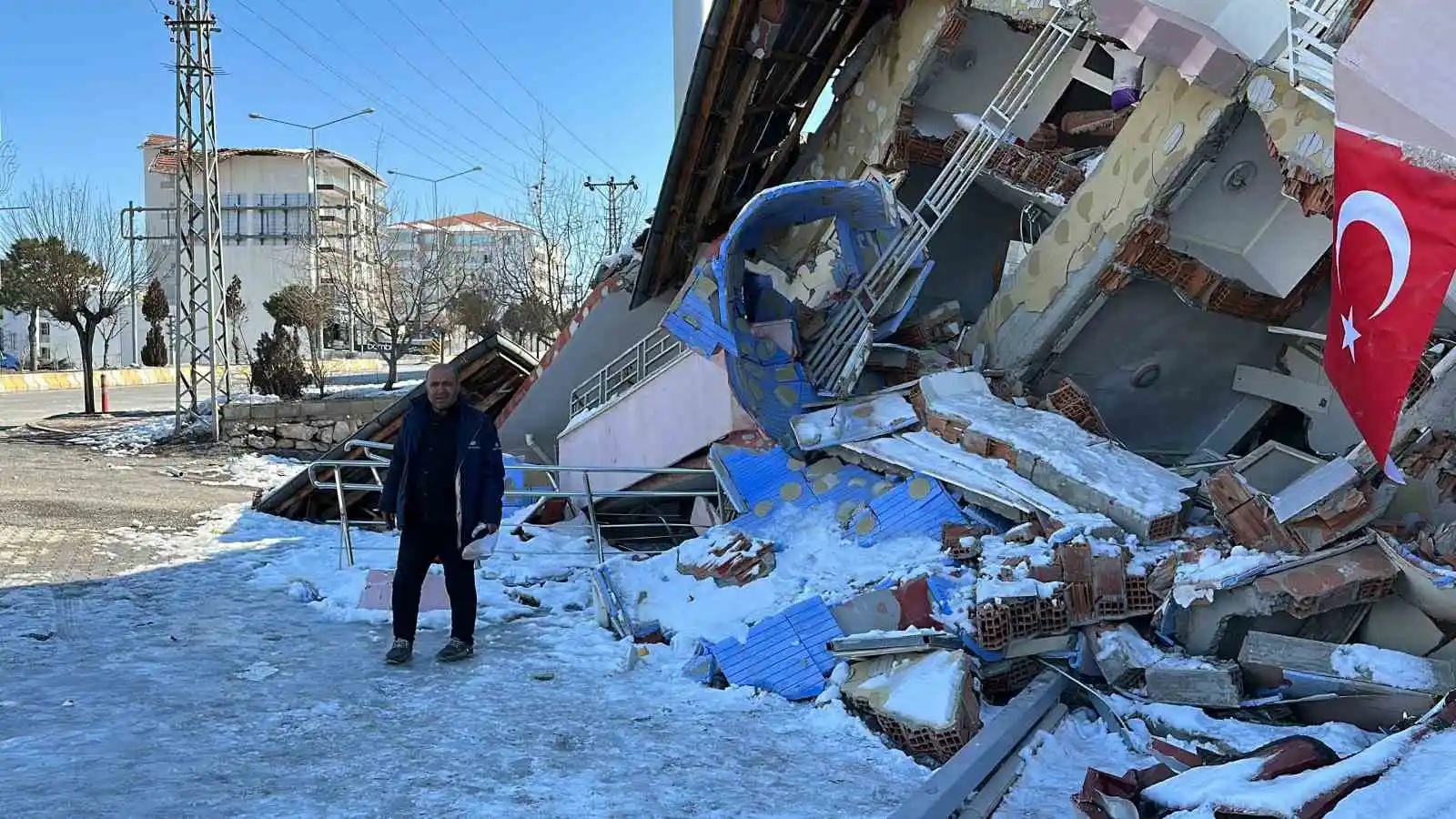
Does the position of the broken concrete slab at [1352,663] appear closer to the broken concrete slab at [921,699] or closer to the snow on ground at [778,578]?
the broken concrete slab at [921,699]

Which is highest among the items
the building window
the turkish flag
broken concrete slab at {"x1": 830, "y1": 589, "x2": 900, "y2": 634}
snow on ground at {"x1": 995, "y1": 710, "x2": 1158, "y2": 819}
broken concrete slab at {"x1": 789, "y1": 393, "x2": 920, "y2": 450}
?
the building window

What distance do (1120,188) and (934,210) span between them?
163 centimetres

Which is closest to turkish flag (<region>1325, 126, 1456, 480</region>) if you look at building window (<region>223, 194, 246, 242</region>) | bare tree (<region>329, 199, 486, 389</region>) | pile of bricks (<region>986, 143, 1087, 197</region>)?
pile of bricks (<region>986, 143, 1087, 197</region>)

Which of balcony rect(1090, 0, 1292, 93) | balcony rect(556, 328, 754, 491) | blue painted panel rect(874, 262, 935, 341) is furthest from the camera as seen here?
balcony rect(556, 328, 754, 491)

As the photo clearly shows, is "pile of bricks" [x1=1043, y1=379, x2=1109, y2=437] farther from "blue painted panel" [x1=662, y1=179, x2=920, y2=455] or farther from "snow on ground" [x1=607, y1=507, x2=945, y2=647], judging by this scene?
"snow on ground" [x1=607, y1=507, x2=945, y2=647]

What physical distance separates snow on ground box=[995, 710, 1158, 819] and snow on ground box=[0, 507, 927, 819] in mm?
442

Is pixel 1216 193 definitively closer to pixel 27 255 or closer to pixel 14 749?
pixel 14 749

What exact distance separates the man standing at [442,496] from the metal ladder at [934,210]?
3509 mm

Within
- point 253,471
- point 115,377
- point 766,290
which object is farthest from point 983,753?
point 115,377

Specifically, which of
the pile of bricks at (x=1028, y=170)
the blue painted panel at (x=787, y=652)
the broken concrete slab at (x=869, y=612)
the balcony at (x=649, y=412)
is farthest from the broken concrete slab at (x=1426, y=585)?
the pile of bricks at (x=1028, y=170)

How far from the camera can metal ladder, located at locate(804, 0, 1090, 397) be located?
27.4ft

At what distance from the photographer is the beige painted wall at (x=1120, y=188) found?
764 centimetres

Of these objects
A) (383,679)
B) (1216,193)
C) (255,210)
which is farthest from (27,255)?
(255,210)

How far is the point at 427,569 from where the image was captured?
5.60 meters
